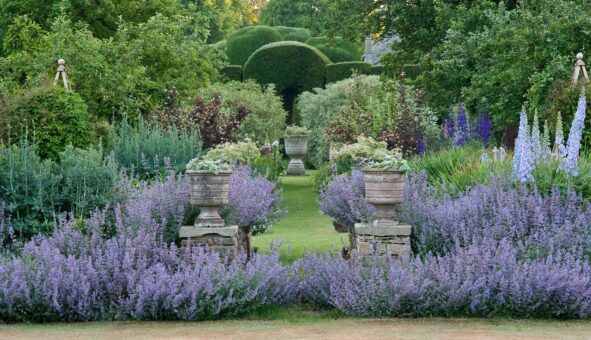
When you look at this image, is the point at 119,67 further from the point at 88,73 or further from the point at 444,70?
the point at 444,70

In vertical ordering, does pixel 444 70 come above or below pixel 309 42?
below

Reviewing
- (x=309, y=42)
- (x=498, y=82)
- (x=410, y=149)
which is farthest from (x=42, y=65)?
(x=309, y=42)

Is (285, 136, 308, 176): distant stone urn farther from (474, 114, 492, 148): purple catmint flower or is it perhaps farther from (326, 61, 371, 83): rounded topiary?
(474, 114, 492, 148): purple catmint flower

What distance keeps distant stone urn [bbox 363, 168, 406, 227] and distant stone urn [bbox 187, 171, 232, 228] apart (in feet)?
3.97

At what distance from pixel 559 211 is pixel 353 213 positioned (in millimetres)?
1946

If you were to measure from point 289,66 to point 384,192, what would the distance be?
21.8 metres

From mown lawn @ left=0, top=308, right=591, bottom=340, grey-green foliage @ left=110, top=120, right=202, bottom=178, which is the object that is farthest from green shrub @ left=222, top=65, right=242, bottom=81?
mown lawn @ left=0, top=308, right=591, bottom=340

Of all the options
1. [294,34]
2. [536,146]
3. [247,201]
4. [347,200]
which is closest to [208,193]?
[247,201]

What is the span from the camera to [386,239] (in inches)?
306

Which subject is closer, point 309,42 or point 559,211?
point 559,211

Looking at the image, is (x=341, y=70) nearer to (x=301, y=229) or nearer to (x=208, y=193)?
(x=301, y=229)

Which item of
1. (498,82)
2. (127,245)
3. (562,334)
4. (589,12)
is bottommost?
(562,334)

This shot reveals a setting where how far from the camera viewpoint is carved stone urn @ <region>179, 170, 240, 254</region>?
7.75 metres

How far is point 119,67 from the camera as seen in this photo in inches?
663
